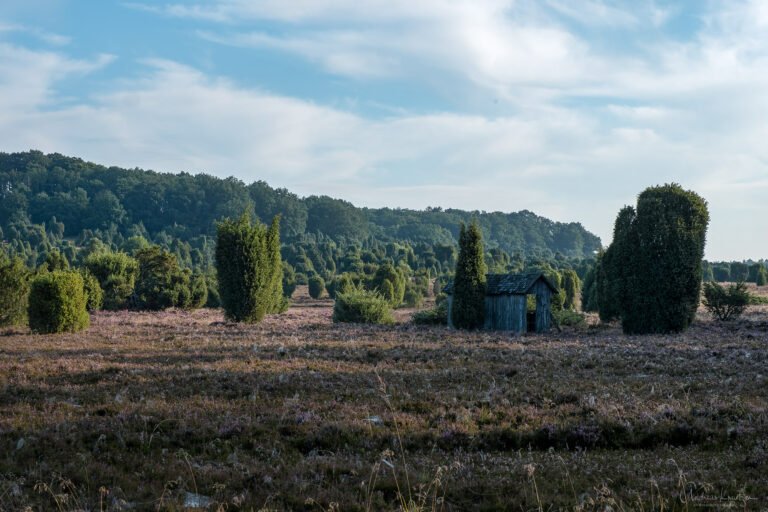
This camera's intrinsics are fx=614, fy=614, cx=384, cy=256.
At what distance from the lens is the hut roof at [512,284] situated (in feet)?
135

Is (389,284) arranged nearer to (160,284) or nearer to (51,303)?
(160,284)

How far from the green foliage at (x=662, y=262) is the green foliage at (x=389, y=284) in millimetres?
40649

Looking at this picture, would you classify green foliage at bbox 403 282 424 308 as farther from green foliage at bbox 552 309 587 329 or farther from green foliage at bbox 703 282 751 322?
green foliage at bbox 703 282 751 322

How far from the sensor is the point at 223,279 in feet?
150

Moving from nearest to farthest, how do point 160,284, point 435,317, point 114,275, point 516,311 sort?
1. point 516,311
2. point 435,317
3. point 114,275
4. point 160,284

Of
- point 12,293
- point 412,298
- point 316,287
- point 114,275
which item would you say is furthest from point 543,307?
point 316,287

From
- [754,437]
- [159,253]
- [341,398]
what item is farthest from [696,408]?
[159,253]

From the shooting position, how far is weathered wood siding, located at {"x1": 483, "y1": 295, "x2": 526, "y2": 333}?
41312mm

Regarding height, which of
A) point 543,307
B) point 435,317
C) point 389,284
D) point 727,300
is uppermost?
point 727,300

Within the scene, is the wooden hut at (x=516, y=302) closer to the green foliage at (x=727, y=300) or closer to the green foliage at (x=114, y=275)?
the green foliage at (x=727, y=300)

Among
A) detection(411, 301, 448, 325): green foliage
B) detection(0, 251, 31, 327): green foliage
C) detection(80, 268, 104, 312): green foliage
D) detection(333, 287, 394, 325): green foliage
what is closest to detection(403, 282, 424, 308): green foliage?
detection(333, 287, 394, 325): green foliage

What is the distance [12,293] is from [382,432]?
37.3m

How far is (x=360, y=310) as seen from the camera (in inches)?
2021

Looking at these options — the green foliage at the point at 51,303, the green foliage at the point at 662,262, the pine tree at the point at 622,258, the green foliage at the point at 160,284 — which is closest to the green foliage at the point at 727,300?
the green foliage at the point at 662,262
